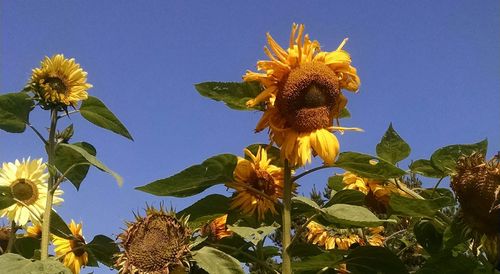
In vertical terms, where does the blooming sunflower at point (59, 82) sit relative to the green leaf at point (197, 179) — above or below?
above

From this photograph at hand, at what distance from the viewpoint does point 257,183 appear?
2.25 m

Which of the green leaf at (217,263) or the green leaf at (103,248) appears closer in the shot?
the green leaf at (217,263)

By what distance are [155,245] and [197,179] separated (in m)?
0.28

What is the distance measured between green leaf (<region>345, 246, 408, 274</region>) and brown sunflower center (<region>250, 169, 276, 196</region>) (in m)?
0.35

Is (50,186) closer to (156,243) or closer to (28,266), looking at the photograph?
(28,266)

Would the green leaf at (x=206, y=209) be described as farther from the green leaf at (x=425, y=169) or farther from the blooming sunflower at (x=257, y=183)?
the green leaf at (x=425, y=169)

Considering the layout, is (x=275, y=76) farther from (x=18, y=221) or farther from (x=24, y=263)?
(x=18, y=221)

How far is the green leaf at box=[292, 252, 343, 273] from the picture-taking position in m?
2.06

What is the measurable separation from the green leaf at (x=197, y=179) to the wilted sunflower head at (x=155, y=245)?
117 mm

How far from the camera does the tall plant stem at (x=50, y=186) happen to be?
2078 millimetres

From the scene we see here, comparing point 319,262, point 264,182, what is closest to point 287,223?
point 319,262

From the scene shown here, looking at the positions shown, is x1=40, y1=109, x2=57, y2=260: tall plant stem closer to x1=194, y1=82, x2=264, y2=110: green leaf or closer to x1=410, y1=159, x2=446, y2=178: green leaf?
x1=194, y1=82, x2=264, y2=110: green leaf

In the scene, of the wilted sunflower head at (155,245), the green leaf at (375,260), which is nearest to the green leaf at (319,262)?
the green leaf at (375,260)

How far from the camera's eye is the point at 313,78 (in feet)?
6.73
